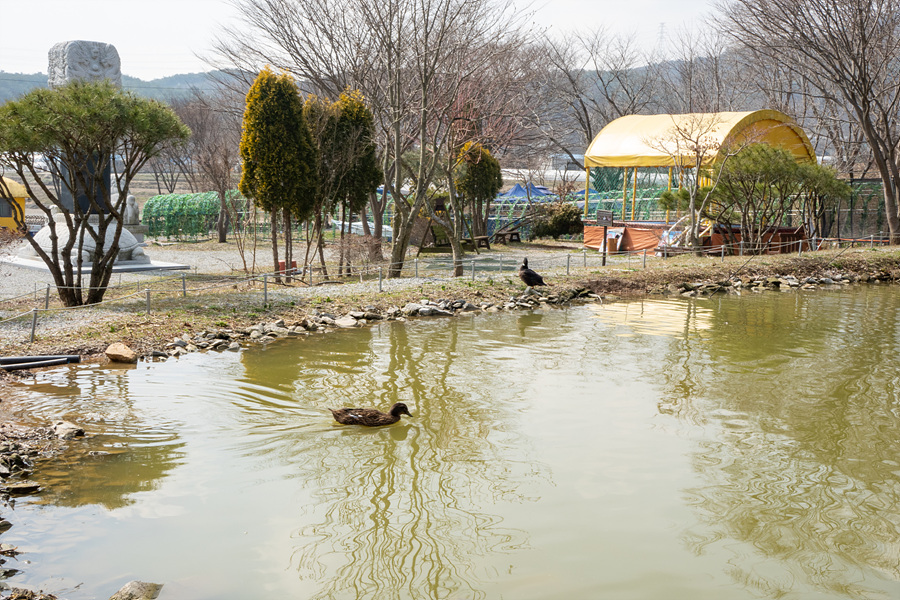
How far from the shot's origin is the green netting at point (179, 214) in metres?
36.1

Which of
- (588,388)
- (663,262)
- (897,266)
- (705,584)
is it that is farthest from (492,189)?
(705,584)

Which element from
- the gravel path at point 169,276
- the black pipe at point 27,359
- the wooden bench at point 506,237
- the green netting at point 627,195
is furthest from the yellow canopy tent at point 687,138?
the black pipe at point 27,359

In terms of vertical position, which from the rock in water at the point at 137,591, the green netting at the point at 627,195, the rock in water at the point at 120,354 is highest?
the green netting at the point at 627,195

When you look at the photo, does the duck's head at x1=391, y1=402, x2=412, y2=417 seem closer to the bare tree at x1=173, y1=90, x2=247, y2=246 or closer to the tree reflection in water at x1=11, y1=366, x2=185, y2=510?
the tree reflection in water at x1=11, y1=366, x2=185, y2=510

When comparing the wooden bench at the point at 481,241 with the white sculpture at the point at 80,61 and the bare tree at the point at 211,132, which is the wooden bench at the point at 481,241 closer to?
the bare tree at the point at 211,132

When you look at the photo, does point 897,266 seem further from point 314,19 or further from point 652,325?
point 314,19

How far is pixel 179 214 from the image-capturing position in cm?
3612

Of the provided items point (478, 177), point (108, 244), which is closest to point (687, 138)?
point (478, 177)

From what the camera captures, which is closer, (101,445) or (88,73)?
(101,445)

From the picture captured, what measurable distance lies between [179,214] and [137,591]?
1307 inches

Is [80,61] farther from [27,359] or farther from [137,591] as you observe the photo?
[137,591]

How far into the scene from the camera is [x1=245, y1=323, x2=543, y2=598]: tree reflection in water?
18.4 ft

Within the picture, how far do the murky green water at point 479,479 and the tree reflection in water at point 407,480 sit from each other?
0.08 feet

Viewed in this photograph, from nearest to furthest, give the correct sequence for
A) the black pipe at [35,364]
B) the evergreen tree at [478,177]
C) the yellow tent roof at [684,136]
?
the black pipe at [35,364], the yellow tent roof at [684,136], the evergreen tree at [478,177]
